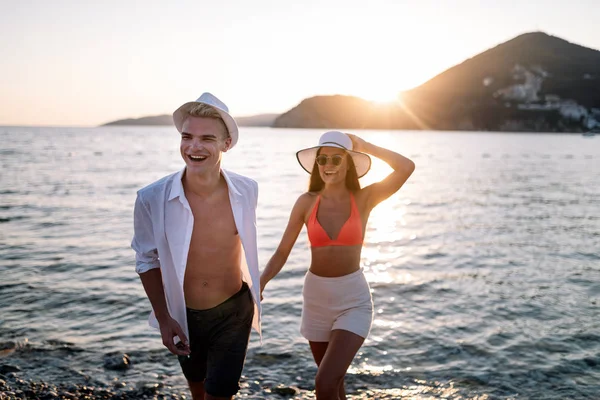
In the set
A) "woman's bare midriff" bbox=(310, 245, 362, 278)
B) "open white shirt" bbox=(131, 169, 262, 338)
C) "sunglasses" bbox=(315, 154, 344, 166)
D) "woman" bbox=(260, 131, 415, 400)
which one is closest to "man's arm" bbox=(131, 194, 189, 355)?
"open white shirt" bbox=(131, 169, 262, 338)

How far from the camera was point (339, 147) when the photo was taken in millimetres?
4777

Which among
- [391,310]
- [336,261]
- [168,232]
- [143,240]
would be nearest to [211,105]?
[168,232]

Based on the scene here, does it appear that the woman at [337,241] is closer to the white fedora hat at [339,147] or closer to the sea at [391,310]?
the white fedora hat at [339,147]

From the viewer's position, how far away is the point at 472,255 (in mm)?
15359

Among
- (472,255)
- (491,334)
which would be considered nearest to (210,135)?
(491,334)

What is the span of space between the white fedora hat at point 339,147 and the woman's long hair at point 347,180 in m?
0.04

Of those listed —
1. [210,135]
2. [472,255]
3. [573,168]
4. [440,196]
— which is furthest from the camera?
[573,168]

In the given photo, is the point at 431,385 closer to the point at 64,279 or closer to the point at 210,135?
the point at 210,135

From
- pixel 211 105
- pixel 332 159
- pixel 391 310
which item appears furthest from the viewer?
pixel 391 310

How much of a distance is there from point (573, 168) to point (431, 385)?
2050 inches

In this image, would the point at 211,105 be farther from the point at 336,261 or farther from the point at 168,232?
the point at 336,261

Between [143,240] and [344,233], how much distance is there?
1.91 m

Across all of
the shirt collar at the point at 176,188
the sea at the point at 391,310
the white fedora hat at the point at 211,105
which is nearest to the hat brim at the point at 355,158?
the white fedora hat at the point at 211,105

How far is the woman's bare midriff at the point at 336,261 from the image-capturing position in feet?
15.8
